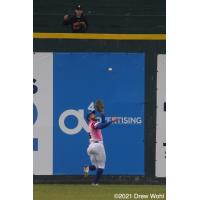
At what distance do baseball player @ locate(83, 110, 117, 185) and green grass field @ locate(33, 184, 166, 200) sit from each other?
0.87ft

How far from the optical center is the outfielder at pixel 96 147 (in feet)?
41.1

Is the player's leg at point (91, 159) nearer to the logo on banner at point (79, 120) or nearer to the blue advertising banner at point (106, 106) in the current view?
the blue advertising banner at point (106, 106)

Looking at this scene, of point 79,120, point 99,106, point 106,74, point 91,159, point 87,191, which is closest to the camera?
point 87,191

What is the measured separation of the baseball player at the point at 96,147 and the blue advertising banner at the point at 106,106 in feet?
0.30

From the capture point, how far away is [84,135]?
12.8 meters

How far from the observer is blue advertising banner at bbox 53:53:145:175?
1264cm

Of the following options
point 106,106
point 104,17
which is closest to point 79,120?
point 106,106

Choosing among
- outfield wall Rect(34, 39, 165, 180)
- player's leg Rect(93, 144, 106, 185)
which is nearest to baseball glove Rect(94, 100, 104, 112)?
outfield wall Rect(34, 39, 165, 180)

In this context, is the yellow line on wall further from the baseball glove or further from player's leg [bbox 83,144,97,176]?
player's leg [bbox 83,144,97,176]

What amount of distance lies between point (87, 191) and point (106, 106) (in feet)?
4.10

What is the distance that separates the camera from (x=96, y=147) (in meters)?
12.6

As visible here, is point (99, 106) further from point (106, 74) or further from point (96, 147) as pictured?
point (96, 147)

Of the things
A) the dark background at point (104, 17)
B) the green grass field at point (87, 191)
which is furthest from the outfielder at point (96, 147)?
the dark background at point (104, 17)
